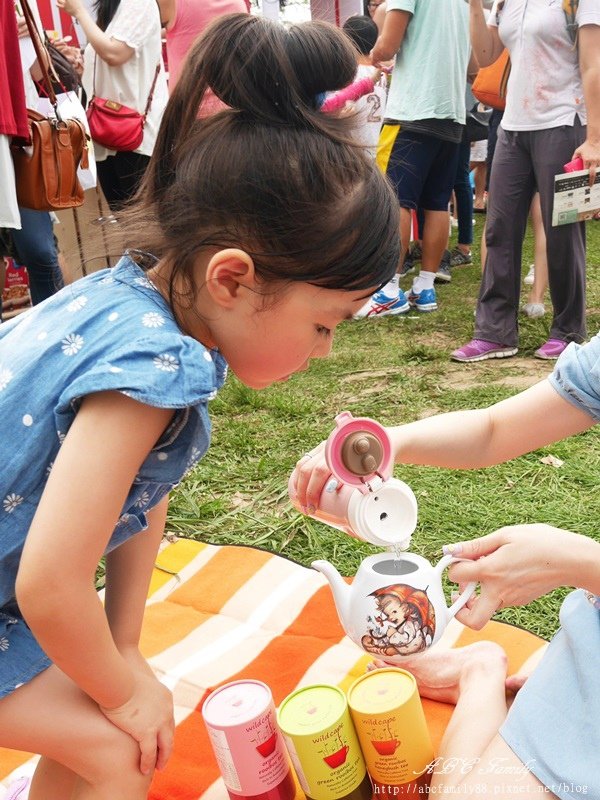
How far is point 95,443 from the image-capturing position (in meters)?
0.92

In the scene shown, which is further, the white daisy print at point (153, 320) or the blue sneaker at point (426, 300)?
→ the blue sneaker at point (426, 300)

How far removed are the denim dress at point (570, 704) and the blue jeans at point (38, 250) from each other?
7.13 feet

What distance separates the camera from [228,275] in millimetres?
1048

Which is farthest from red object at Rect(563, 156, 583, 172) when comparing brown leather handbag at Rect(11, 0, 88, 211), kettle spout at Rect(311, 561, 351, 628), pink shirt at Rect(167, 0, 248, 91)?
kettle spout at Rect(311, 561, 351, 628)

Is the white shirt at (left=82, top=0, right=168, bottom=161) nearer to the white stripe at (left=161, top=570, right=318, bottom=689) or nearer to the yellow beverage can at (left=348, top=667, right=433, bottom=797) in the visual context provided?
the white stripe at (left=161, top=570, right=318, bottom=689)

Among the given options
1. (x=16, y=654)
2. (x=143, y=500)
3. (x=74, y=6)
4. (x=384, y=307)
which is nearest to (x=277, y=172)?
(x=143, y=500)

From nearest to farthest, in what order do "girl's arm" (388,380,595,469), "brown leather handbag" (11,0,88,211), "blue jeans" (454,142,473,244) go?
"girl's arm" (388,380,595,469) < "brown leather handbag" (11,0,88,211) < "blue jeans" (454,142,473,244)

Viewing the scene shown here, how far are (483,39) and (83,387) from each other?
3150mm

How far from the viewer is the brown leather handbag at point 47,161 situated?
2.68 m

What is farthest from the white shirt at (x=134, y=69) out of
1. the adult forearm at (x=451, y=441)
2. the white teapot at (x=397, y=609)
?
the white teapot at (x=397, y=609)

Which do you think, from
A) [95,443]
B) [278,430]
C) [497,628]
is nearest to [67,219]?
[278,430]

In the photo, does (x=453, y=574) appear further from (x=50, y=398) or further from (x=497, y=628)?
(x=50, y=398)

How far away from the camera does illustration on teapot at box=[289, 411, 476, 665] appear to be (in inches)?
46.7

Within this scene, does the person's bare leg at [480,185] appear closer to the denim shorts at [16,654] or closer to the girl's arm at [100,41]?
the girl's arm at [100,41]
